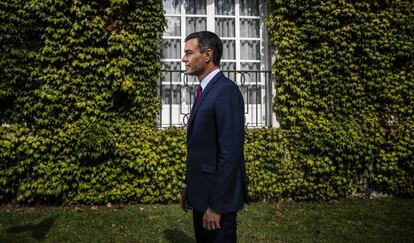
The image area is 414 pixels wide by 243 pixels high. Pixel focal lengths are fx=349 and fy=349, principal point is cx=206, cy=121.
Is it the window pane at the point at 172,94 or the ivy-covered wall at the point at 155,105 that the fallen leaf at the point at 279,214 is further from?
the window pane at the point at 172,94

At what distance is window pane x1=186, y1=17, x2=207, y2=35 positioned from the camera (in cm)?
718

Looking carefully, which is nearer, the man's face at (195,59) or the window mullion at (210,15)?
the man's face at (195,59)

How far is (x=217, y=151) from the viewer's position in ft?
7.86

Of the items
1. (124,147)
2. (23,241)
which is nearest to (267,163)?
(124,147)

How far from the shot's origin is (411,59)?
6.92m

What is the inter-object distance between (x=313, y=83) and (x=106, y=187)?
424 centimetres

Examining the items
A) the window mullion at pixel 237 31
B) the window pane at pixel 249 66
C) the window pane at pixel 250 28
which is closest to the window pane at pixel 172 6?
the window mullion at pixel 237 31

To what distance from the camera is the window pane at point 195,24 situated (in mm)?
7175

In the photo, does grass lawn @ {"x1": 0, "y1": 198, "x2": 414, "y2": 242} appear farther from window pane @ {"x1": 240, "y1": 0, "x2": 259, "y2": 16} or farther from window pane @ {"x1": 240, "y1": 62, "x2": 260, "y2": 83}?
window pane @ {"x1": 240, "y1": 0, "x2": 259, "y2": 16}

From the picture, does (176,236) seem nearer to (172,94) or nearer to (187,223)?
(187,223)

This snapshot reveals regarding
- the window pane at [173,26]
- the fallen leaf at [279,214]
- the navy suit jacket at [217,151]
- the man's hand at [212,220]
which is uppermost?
the window pane at [173,26]

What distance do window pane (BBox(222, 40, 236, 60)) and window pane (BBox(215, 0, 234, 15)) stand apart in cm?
62

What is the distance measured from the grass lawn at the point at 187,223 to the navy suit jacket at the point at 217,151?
2330mm

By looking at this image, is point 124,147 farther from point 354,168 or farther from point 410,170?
point 410,170
